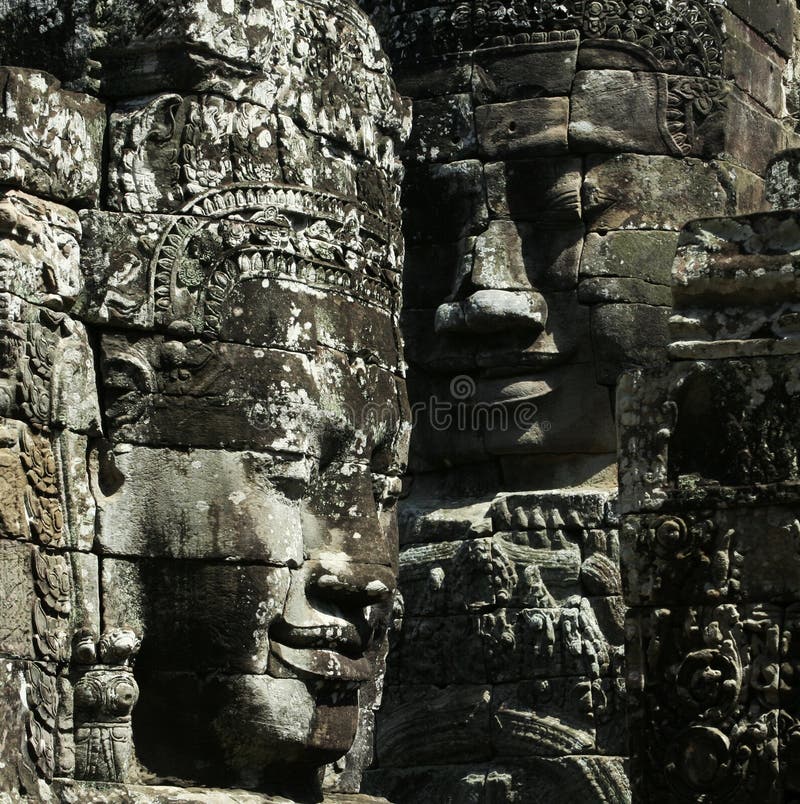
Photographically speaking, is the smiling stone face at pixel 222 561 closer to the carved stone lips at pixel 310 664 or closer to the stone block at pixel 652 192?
the carved stone lips at pixel 310 664

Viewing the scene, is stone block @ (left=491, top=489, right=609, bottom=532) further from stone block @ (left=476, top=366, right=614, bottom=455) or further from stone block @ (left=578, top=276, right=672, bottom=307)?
stone block @ (left=578, top=276, right=672, bottom=307)

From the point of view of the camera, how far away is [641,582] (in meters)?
8.34

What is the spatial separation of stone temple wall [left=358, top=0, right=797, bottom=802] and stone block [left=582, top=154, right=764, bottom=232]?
0.01 metres

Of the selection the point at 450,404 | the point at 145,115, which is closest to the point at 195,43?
the point at 145,115

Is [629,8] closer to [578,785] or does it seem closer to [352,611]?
[578,785]

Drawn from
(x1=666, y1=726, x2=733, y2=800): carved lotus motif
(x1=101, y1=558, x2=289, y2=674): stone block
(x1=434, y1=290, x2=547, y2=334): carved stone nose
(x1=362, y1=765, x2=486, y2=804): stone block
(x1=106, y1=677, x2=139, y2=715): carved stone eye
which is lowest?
(x1=362, y1=765, x2=486, y2=804): stone block

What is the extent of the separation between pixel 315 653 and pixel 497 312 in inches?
194

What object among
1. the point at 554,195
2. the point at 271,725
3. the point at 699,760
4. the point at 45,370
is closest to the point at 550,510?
the point at 554,195

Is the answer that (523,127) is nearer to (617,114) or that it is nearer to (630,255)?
(617,114)

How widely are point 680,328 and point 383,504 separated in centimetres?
120

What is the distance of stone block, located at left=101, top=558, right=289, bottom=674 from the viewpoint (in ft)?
26.1

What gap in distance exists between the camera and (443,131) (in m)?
13.2

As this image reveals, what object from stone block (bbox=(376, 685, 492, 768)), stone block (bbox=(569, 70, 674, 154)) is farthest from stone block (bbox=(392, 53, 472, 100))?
stone block (bbox=(376, 685, 492, 768))

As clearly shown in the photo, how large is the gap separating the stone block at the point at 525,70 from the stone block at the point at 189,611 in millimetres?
5587
